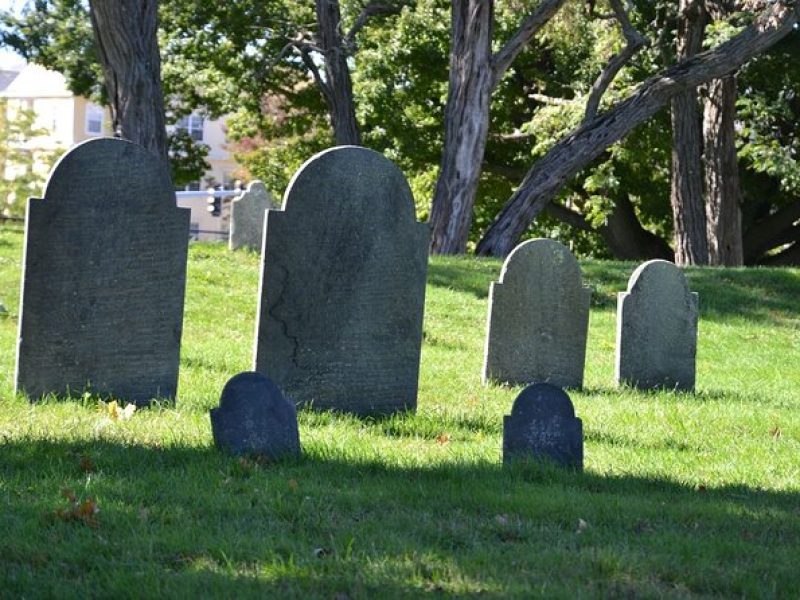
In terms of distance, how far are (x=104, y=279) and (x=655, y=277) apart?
5016mm

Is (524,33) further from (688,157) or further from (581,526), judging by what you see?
(581,526)

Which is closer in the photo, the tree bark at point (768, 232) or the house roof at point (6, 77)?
the tree bark at point (768, 232)

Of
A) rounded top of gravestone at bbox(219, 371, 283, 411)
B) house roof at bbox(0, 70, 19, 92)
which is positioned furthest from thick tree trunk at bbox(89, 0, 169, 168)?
house roof at bbox(0, 70, 19, 92)

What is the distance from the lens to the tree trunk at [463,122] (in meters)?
22.8

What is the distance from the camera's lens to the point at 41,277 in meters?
8.53

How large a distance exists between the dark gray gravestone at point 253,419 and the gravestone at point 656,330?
5188mm

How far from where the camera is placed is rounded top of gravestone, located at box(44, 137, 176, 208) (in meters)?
8.57

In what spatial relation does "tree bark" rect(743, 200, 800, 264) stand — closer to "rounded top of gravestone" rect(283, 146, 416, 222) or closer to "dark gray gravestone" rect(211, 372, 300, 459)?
"rounded top of gravestone" rect(283, 146, 416, 222)

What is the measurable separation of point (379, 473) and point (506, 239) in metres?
17.1

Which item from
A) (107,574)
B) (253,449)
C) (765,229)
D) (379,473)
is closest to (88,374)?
(253,449)

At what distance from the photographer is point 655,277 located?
11672 mm

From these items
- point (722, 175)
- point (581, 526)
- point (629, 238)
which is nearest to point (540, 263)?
point (581, 526)

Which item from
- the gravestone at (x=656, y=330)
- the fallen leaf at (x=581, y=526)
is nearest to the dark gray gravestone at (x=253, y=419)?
the fallen leaf at (x=581, y=526)

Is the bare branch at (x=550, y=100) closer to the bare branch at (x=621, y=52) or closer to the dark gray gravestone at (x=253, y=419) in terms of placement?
the bare branch at (x=621, y=52)
